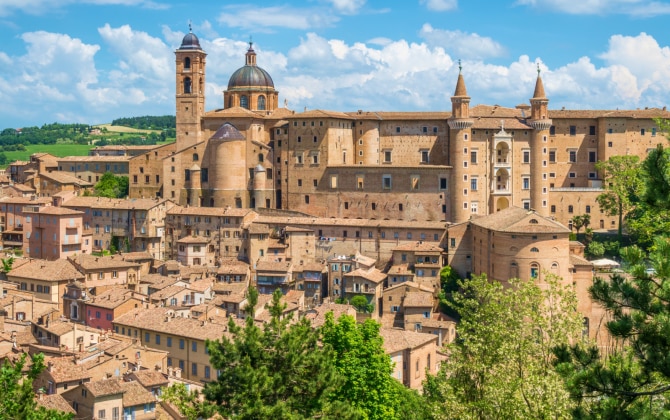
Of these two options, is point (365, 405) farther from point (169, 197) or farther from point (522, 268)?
point (169, 197)

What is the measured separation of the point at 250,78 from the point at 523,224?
3718 cm

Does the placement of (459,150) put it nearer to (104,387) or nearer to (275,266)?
(275,266)

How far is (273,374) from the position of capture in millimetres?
21812

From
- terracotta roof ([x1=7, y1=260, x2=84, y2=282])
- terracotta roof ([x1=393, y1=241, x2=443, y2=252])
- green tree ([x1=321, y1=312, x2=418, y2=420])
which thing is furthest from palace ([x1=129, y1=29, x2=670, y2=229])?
green tree ([x1=321, y1=312, x2=418, y2=420])

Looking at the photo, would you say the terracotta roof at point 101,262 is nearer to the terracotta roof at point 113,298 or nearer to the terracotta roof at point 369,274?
the terracotta roof at point 113,298

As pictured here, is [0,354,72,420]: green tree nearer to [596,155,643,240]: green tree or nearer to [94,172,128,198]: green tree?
[596,155,643,240]: green tree

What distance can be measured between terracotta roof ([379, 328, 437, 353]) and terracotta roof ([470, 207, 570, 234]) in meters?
8.92

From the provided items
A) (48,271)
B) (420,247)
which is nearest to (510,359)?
(48,271)

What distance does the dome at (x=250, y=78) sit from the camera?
80312 mm

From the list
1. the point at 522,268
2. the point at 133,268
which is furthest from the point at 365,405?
the point at 133,268

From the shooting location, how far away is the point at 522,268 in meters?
51.2

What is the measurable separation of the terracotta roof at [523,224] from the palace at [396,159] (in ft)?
30.7

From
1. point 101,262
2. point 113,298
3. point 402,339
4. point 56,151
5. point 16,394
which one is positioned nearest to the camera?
point 16,394

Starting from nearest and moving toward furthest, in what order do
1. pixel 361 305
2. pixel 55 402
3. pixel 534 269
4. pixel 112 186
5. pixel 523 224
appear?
pixel 55 402 < pixel 534 269 < pixel 523 224 < pixel 361 305 < pixel 112 186
